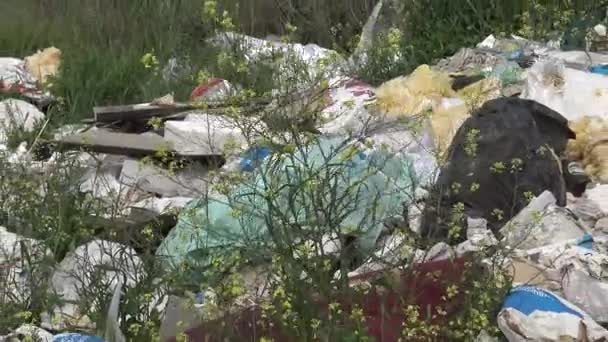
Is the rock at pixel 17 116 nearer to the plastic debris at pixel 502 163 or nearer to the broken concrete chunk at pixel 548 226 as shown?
the plastic debris at pixel 502 163

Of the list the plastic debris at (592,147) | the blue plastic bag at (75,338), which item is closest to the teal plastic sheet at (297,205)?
the blue plastic bag at (75,338)

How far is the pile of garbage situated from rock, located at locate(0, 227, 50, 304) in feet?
0.05

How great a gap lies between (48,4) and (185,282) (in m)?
6.61

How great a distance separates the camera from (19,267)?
400 cm

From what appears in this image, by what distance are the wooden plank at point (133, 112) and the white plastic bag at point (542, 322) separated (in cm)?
301

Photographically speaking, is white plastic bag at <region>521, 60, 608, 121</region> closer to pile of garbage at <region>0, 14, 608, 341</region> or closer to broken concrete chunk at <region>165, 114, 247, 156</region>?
pile of garbage at <region>0, 14, 608, 341</region>

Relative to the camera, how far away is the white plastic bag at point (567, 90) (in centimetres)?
552

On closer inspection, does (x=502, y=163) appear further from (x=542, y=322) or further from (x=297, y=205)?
(x=542, y=322)

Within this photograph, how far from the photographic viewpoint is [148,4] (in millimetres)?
8750

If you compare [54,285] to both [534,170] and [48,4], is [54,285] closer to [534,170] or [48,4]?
[534,170]

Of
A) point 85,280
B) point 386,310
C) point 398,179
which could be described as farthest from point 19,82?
point 386,310

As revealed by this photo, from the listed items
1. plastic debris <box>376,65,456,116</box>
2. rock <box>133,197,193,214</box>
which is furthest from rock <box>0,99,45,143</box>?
plastic debris <box>376,65,456,116</box>

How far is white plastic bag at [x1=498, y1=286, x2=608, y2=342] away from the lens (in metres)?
3.25

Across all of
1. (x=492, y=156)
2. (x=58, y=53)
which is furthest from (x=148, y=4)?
(x=492, y=156)
